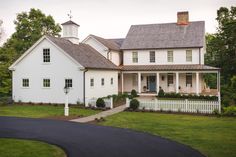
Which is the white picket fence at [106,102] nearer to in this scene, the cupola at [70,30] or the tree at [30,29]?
the cupola at [70,30]

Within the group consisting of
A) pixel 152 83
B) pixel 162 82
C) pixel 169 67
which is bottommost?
pixel 152 83

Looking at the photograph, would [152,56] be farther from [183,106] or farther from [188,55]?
[183,106]

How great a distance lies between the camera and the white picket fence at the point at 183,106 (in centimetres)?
2414

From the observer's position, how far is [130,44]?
41.8m

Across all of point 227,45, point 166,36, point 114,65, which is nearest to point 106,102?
point 114,65

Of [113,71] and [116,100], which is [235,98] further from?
[113,71]

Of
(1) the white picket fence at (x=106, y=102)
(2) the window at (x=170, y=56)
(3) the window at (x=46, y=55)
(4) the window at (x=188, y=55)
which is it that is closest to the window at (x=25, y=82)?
(3) the window at (x=46, y=55)

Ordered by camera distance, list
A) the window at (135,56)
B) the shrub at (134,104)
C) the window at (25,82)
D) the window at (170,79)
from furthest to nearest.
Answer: the window at (135,56)
the window at (170,79)
the window at (25,82)
the shrub at (134,104)

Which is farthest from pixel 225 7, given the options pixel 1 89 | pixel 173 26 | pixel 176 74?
pixel 1 89

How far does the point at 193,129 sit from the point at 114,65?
856 inches

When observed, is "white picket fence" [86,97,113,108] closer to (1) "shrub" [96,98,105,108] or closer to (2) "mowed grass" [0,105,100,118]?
(1) "shrub" [96,98,105,108]

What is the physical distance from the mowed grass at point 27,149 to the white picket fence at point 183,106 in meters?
13.8

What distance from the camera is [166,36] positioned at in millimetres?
41250

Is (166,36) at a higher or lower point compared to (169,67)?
higher
